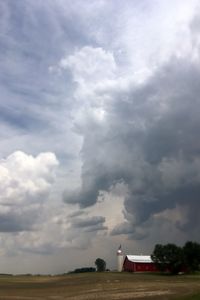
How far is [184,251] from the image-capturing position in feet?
525

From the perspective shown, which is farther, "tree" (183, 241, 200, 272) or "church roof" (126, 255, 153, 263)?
"church roof" (126, 255, 153, 263)

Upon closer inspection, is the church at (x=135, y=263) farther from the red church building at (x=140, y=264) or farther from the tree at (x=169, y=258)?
the tree at (x=169, y=258)

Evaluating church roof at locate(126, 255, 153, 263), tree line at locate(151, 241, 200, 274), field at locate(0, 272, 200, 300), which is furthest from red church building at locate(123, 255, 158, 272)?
field at locate(0, 272, 200, 300)

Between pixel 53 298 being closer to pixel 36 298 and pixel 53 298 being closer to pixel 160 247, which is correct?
pixel 36 298

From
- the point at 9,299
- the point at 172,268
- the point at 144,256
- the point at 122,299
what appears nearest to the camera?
the point at 122,299

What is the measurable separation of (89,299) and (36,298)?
985 cm

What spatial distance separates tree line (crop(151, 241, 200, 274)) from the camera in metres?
153

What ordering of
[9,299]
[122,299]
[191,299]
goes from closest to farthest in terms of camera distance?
[191,299] → [122,299] → [9,299]

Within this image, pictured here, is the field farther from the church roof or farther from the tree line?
the church roof

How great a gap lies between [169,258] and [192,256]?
1094 cm

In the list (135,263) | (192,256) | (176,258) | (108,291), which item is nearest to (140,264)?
→ (135,263)

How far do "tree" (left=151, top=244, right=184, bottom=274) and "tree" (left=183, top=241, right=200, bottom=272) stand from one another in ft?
13.6

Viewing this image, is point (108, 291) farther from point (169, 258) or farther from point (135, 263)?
point (135, 263)

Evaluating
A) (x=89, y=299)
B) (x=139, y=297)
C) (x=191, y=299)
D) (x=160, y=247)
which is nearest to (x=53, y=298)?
(x=89, y=299)
